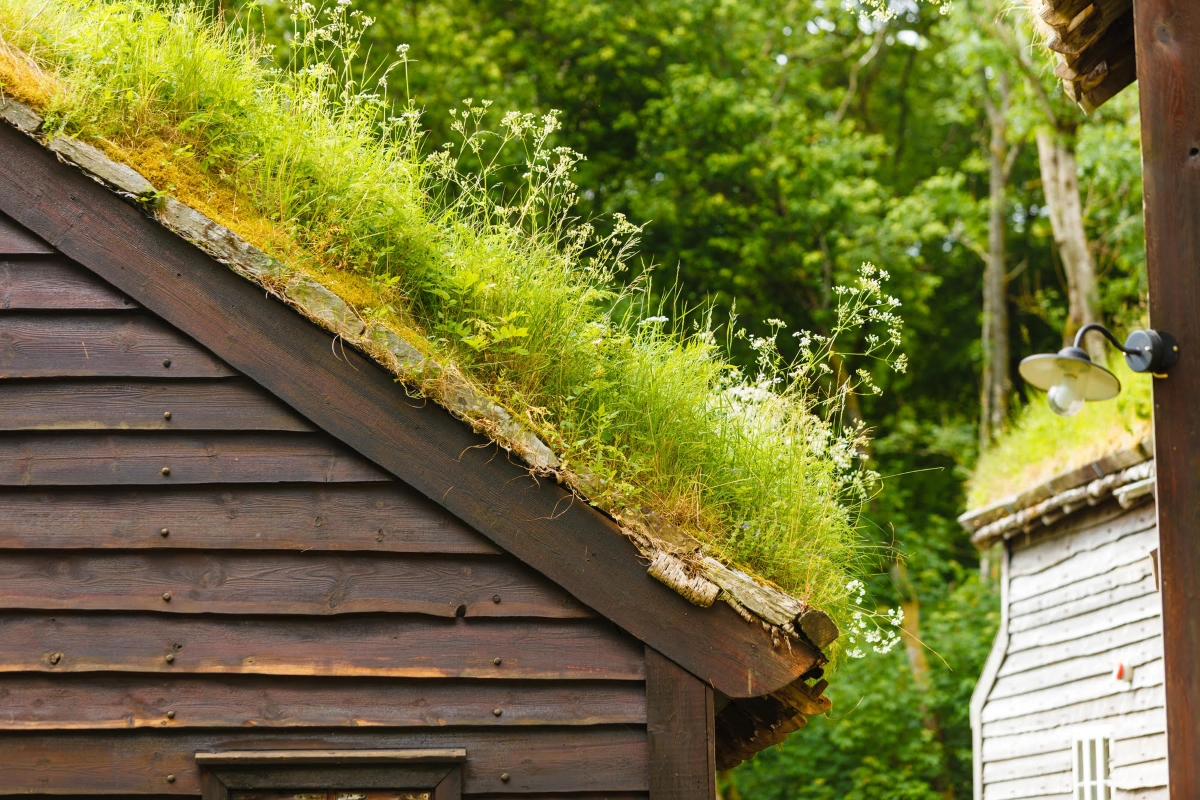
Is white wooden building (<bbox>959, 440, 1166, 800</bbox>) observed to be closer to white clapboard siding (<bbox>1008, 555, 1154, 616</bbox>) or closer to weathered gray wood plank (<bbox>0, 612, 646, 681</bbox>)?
white clapboard siding (<bbox>1008, 555, 1154, 616</bbox>)

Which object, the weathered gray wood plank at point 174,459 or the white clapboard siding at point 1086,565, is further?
the white clapboard siding at point 1086,565

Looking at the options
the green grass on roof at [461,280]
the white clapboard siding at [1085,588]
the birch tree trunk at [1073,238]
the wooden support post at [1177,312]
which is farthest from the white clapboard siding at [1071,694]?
the birch tree trunk at [1073,238]

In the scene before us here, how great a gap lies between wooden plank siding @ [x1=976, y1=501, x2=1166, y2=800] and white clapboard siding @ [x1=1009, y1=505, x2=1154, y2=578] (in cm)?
1

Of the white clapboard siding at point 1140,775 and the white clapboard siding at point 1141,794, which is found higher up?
the white clapboard siding at point 1140,775

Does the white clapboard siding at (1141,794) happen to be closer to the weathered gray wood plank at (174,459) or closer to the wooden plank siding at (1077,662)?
the wooden plank siding at (1077,662)

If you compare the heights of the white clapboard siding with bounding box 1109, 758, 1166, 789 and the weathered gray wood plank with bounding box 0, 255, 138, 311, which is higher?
the weathered gray wood plank with bounding box 0, 255, 138, 311

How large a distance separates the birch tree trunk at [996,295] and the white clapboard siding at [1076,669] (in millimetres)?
7501

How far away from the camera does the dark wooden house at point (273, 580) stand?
3781 millimetres

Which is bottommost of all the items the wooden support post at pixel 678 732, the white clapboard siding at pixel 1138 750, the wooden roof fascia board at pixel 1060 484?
the wooden support post at pixel 678 732

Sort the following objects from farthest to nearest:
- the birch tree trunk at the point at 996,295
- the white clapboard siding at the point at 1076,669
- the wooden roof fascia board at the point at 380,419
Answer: the birch tree trunk at the point at 996,295
the white clapboard siding at the point at 1076,669
the wooden roof fascia board at the point at 380,419

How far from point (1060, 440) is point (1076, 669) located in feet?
7.43

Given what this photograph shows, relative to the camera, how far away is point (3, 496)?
3932mm

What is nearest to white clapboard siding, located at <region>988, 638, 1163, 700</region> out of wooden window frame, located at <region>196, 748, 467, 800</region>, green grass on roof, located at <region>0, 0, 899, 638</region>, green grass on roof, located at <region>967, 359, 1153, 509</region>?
green grass on roof, located at <region>967, 359, 1153, 509</region>

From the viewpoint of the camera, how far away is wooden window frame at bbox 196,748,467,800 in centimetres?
373
